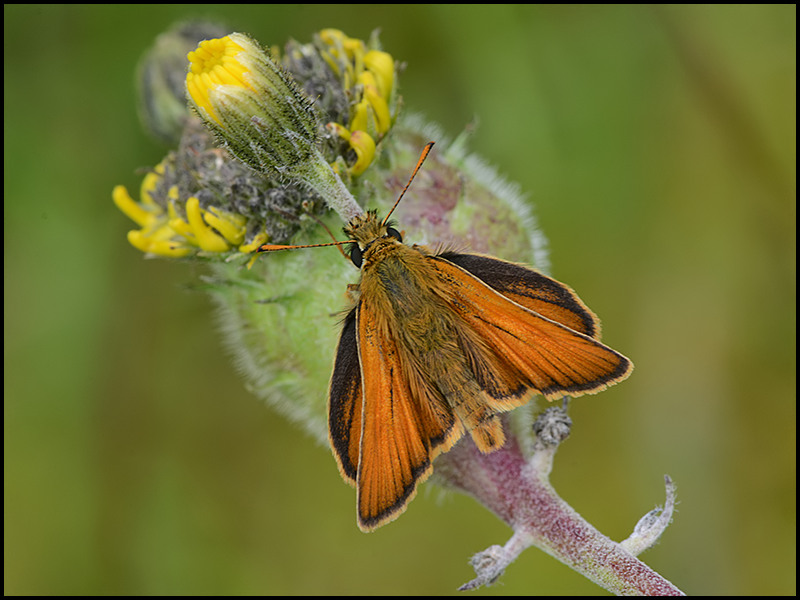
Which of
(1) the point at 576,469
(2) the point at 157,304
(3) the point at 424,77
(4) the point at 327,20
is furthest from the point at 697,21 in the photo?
(2) the point at 157,304

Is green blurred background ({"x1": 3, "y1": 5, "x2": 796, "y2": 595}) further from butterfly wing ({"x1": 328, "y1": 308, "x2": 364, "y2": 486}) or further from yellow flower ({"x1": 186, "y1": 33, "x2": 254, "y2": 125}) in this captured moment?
yellow flower ({"x1": 186, "y1": 33, "x2": 254, "y2": 125})

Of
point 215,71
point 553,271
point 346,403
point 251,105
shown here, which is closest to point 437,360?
point 346,403

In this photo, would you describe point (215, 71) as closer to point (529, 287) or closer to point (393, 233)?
point (393, 233)

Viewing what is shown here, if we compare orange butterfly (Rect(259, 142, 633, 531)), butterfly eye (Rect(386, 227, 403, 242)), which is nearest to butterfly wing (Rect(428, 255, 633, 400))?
orange butterfly (Rect(259, 142, 633, 531))

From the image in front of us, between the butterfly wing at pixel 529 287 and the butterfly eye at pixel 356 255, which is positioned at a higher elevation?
the butterfly wing at pixel 529 287

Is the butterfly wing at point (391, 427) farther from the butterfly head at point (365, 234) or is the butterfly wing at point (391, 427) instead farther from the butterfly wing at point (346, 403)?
the butterfly head at point (365, 234)

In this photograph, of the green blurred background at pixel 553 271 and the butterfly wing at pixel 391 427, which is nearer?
the butterfly wing at pixel 391 427

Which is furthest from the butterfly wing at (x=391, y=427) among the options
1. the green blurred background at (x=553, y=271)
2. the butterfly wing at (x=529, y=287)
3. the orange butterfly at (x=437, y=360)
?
the green blurred background at (x=553, y=271)
